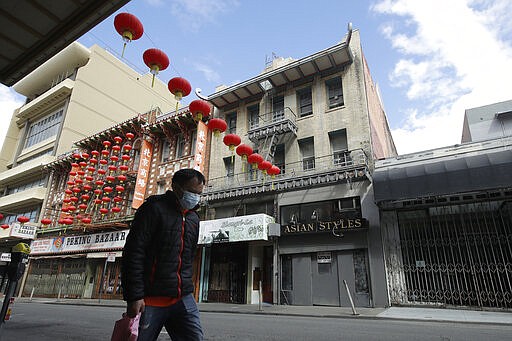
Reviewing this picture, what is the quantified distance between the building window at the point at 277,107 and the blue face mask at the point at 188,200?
1722cm

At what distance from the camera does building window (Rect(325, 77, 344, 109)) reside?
18469 mm

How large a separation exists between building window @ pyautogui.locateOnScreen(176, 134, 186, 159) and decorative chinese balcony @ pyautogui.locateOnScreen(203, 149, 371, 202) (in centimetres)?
453

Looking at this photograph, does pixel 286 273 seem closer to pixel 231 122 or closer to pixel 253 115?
pixel 253 115

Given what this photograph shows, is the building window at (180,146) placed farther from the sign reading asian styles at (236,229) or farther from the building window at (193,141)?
the sign reading asian styles at (236,229)

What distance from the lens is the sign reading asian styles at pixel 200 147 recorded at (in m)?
20.6

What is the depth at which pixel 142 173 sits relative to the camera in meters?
23.6

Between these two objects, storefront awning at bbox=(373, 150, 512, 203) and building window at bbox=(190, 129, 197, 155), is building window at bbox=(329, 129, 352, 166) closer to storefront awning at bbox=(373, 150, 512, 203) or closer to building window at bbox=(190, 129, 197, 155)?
storefront awning at bbox=(373, 150, 512, 203)

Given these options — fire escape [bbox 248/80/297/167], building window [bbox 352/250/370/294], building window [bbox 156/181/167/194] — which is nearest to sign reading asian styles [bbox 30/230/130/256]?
building window [bbox 156/181/167/194]

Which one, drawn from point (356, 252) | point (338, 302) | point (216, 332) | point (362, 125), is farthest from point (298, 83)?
point (216, 332)

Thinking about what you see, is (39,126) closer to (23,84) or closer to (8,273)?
(23,84)

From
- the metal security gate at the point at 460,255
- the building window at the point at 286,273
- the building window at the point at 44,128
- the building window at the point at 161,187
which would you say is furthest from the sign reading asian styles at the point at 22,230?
the metal security gate at the point at 460,255

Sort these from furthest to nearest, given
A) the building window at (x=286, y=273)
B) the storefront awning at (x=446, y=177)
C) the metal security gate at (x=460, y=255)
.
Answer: the building window at (x=286, y=273)
the metal security gate at (x=460, y=255)
the storefront awning at (x=446, y=177)

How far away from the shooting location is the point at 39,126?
36531mm

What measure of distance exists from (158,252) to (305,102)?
60.3 feet
